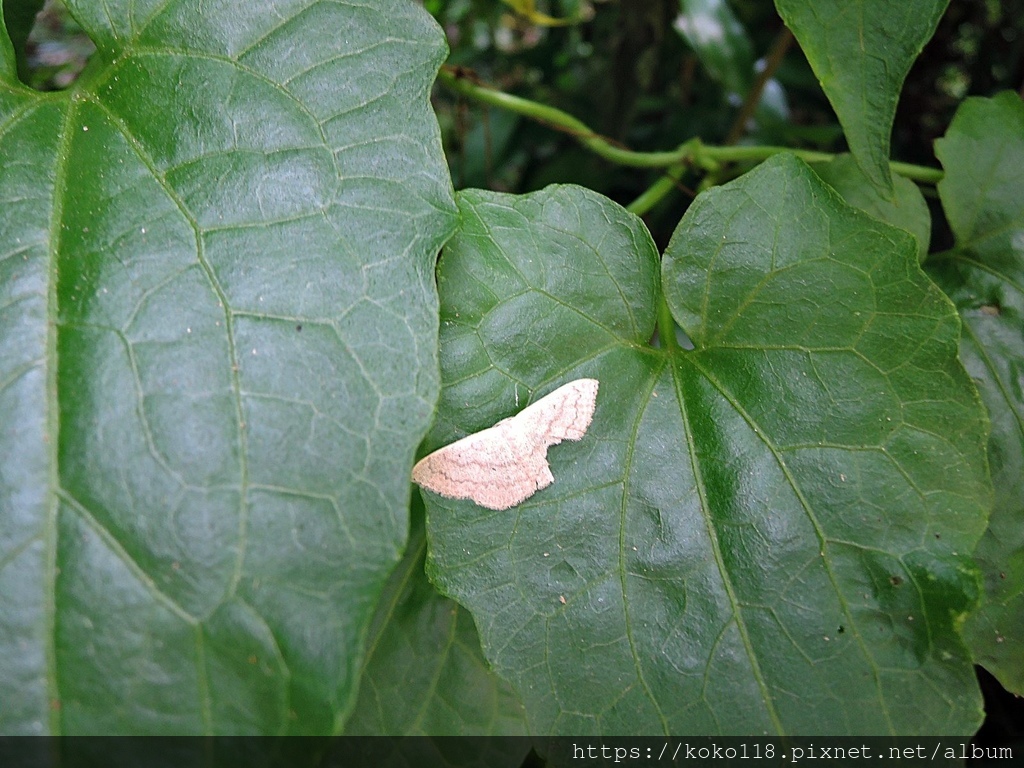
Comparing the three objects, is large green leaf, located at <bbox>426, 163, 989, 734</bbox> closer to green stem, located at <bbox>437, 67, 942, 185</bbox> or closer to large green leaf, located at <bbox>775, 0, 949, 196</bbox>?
large green leaf, located at <bbox>775, 0, 949, 196</bbox>

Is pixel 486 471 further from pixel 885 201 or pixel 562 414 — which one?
pixel 885 201

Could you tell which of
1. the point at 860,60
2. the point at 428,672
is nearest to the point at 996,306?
the point at 860,60

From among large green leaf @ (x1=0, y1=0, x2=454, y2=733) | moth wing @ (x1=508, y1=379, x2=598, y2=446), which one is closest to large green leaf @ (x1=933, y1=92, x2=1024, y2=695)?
moth wing @ (x1=508, y1=379, x2=598, y2=446)

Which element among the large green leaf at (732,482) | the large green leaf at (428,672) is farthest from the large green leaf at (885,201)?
the large green leaf at (428,672)

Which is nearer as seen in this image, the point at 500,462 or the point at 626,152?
the point at 500,462

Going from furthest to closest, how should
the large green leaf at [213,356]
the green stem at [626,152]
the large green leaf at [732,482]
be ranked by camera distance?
the green stem at [626,152] → the large green leaf at [732,482] → the large green leaf at [213,356]

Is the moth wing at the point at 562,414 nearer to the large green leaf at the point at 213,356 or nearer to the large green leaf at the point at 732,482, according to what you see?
the large green leaf at the point at 732,482
